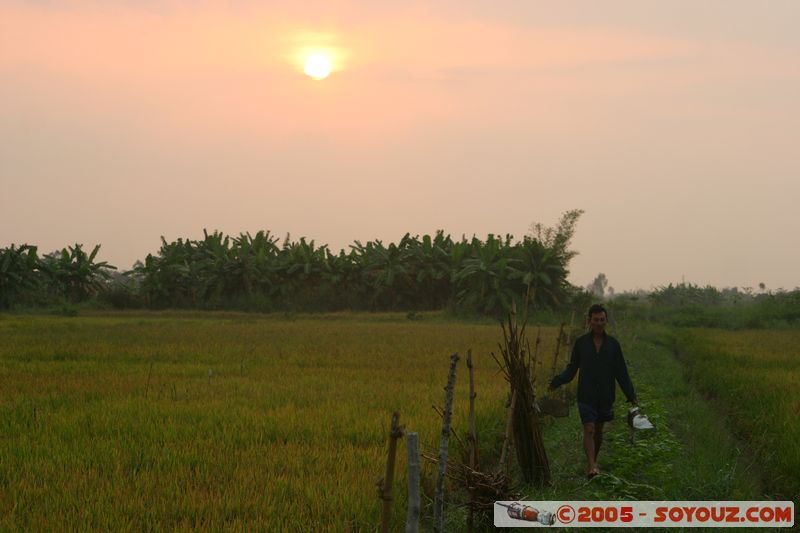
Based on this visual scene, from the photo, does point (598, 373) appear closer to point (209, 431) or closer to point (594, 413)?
point (594, 413)

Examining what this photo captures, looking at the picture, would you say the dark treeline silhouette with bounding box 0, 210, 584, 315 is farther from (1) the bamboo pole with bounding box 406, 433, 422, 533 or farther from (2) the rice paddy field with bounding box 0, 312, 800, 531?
(1) the bamboo pole with bounding box 406, 433, 422, 533

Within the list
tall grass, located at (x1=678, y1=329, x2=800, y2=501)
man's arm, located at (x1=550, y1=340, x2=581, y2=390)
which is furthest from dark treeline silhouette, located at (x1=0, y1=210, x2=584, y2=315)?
man's arm, located at (x1=550, y1=340, x2=581, y2=390)

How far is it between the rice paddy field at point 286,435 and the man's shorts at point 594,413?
1.53 feet

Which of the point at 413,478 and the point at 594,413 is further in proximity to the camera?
the point at 594,413

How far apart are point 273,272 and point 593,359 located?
31.1m

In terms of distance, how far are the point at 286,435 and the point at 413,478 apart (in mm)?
3510

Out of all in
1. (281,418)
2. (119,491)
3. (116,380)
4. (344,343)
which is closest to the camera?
(119,491)

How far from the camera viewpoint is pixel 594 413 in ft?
19.9

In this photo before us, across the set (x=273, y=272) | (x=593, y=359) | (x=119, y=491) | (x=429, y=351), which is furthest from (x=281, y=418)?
(x=273, y=272)

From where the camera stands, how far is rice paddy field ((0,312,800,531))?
16.3ft

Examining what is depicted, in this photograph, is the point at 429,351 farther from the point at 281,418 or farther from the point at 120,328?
the point at 120,328

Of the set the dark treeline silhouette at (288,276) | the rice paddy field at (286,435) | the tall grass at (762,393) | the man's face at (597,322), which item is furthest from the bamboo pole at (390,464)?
the dark treeline silhouette at (288,276)

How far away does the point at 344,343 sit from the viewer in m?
17.1

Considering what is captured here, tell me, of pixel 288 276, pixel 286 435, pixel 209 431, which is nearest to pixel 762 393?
pixel 286 435
